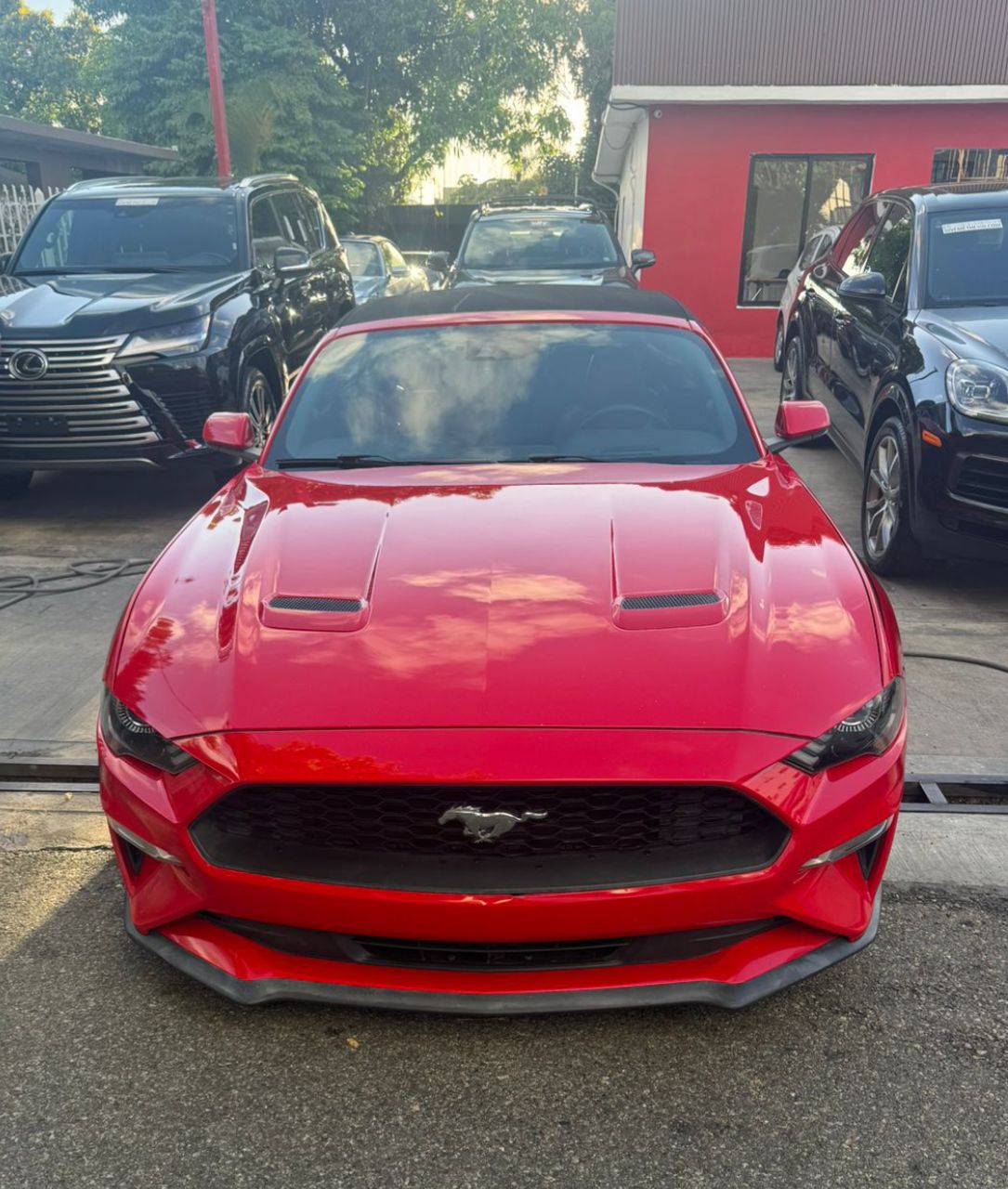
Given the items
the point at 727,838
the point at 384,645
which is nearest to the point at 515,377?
the point at 384,645

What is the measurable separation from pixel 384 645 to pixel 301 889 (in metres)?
0.58

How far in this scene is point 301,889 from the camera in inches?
88.1

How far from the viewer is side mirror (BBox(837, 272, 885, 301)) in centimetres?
579

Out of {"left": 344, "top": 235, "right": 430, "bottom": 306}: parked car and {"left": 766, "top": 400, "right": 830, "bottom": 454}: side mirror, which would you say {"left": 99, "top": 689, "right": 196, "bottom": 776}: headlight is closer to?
{"left": 766, "top": 400, "right": 830, "bottom": 454}: side mirror

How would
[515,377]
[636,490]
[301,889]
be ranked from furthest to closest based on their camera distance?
[515,377] < [636,490] < [301,889]

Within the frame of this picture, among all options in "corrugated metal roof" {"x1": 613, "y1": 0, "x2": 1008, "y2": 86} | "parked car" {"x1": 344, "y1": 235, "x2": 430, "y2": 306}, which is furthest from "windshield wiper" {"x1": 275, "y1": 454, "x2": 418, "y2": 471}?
"corrugated metal roof" {"x1": 613, "y1": 0, "x2": 1008, "y2": 86}

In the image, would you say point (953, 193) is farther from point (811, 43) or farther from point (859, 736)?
point (811, 43)

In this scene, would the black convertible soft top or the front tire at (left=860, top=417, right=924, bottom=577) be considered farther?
the front tire at (left=860, top=417, right=924, bottom=577)

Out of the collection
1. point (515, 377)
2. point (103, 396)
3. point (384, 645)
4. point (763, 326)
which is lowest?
point (763, 326)

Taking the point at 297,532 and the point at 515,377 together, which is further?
the point at 515,377

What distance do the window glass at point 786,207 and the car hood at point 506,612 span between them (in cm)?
1175

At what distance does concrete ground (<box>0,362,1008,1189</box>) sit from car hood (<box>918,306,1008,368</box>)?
2.68 meters

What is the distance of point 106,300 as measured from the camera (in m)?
6.77

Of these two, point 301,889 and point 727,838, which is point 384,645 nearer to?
point 301,889
